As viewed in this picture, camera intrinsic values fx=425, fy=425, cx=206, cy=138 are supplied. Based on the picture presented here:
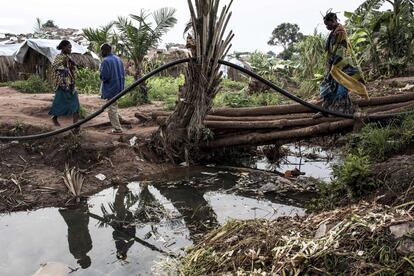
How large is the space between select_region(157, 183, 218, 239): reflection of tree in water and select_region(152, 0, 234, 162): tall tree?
0.88m

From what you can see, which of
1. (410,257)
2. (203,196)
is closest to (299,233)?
(410,257)

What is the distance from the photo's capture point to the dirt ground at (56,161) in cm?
521

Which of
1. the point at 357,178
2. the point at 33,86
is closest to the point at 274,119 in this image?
the point at 357,178

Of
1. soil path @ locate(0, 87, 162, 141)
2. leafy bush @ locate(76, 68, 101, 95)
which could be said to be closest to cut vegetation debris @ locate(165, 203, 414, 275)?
soil path @ locate(0, 87, 162, 141)

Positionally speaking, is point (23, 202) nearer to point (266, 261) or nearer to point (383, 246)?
point (266, 261)

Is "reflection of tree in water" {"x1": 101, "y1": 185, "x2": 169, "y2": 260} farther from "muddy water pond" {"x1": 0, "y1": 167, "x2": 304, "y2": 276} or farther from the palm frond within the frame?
the palm frond

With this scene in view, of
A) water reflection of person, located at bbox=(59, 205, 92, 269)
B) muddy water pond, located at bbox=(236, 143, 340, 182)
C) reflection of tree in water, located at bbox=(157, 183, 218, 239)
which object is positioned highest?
muddy water pond, located at bbox=(236, 143, 340, 182)

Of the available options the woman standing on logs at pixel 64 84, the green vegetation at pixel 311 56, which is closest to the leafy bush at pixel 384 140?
the woman standing on logs at pixel 64 84

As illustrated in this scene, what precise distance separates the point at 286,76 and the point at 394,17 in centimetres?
633

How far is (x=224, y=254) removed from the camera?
3201 mm

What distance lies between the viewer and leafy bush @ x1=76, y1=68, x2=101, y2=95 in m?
13.4

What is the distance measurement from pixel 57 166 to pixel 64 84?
5.08 ft

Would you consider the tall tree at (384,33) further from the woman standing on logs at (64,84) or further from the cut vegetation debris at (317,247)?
the cut vegetation debris at (317,247)

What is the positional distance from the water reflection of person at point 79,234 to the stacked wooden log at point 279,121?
2.22 metres
